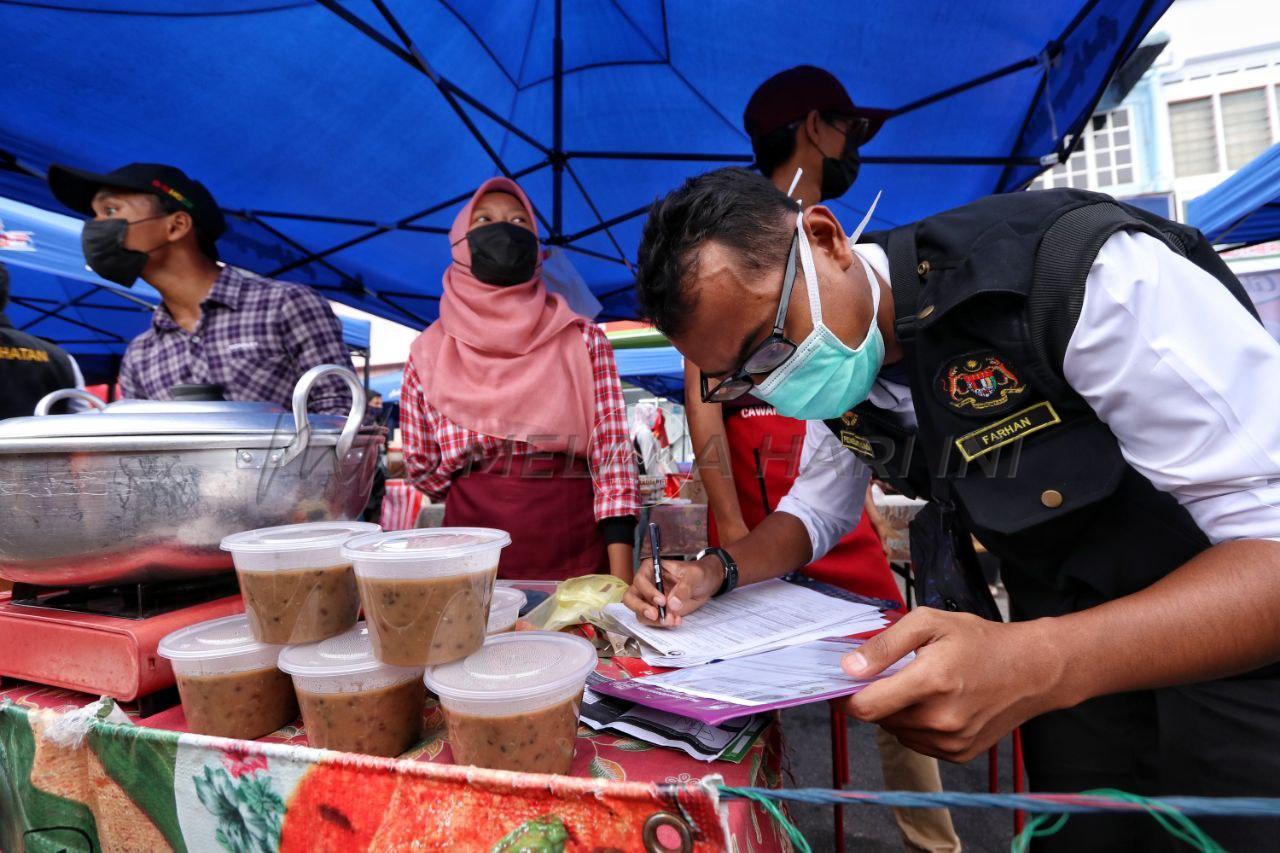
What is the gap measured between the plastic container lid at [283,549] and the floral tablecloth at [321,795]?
0.21 metres

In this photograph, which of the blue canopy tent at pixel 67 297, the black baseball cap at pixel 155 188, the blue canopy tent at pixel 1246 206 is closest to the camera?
the black baseball cap at pixel 155 188

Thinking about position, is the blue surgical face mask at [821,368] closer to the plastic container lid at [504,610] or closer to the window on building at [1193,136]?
the plastic container lid at [504,610]

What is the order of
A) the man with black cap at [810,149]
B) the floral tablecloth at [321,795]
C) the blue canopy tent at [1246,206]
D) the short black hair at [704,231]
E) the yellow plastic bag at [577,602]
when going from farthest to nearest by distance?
the blue canopy tent at [1246,206] < the man with black cap at [810,149] < the yellow plastic bag at [577,602] < the short black hair at [704,231] < the floral tablecloth at [321,795]

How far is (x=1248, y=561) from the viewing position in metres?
0.67

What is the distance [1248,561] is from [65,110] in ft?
12.7

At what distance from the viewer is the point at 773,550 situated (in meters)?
1.41

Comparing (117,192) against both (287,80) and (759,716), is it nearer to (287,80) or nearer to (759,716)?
(287,80)

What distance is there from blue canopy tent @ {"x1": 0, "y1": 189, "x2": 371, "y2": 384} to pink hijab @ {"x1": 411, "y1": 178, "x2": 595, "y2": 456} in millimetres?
2345

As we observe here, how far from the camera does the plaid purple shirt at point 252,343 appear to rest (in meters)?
1.95

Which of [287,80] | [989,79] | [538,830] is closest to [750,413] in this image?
[538,830]

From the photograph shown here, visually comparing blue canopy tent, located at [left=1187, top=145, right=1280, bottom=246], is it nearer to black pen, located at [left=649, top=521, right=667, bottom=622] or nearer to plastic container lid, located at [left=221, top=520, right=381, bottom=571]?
black pen, located at [left=649, top=521, right=667, bottom=622]

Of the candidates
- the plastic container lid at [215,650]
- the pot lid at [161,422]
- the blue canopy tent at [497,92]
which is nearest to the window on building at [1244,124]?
the blue canopy tent at [497,92]

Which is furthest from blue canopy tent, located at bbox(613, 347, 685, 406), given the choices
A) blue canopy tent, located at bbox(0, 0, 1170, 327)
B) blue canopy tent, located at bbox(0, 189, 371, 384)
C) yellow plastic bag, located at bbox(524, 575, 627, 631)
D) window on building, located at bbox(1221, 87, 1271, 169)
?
window on building, located at bbox(1221, 87, 1271, 169)

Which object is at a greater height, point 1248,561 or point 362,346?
point 362,346
